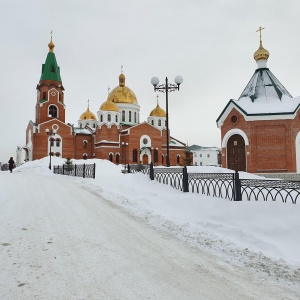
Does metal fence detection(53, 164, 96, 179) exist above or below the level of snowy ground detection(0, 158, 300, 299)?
above

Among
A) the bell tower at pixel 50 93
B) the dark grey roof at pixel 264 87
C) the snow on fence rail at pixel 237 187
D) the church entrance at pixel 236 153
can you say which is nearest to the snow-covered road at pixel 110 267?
the snow on fence rail at pixel 237 187

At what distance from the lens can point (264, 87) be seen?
18625mm

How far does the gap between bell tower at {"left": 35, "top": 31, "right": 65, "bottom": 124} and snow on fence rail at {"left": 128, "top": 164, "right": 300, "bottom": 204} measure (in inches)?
1500

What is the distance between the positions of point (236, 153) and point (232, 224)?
526 inches

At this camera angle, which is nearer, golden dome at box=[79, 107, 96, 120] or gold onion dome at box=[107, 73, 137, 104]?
gold onion dome at box=[107, 73, 137, 104]

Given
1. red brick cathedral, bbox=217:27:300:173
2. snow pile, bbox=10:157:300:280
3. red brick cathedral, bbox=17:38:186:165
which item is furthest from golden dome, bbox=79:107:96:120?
snow pile, bbox=10:157:300:280

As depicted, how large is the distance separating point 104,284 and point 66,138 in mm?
44746

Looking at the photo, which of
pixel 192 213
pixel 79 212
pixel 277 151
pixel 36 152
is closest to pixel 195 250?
pixel 192 213

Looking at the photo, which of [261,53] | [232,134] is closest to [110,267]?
[232,134]

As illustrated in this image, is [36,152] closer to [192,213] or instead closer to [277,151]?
[277,151]

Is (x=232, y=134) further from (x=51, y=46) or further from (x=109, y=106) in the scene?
(x=51, y=46)

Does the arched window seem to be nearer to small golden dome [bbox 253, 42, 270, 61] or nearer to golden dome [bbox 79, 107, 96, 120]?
golden dome [bbox 79, 107, 96, 120]

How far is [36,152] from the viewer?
42.5 m

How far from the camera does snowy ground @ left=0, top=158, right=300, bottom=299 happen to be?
2873mm
